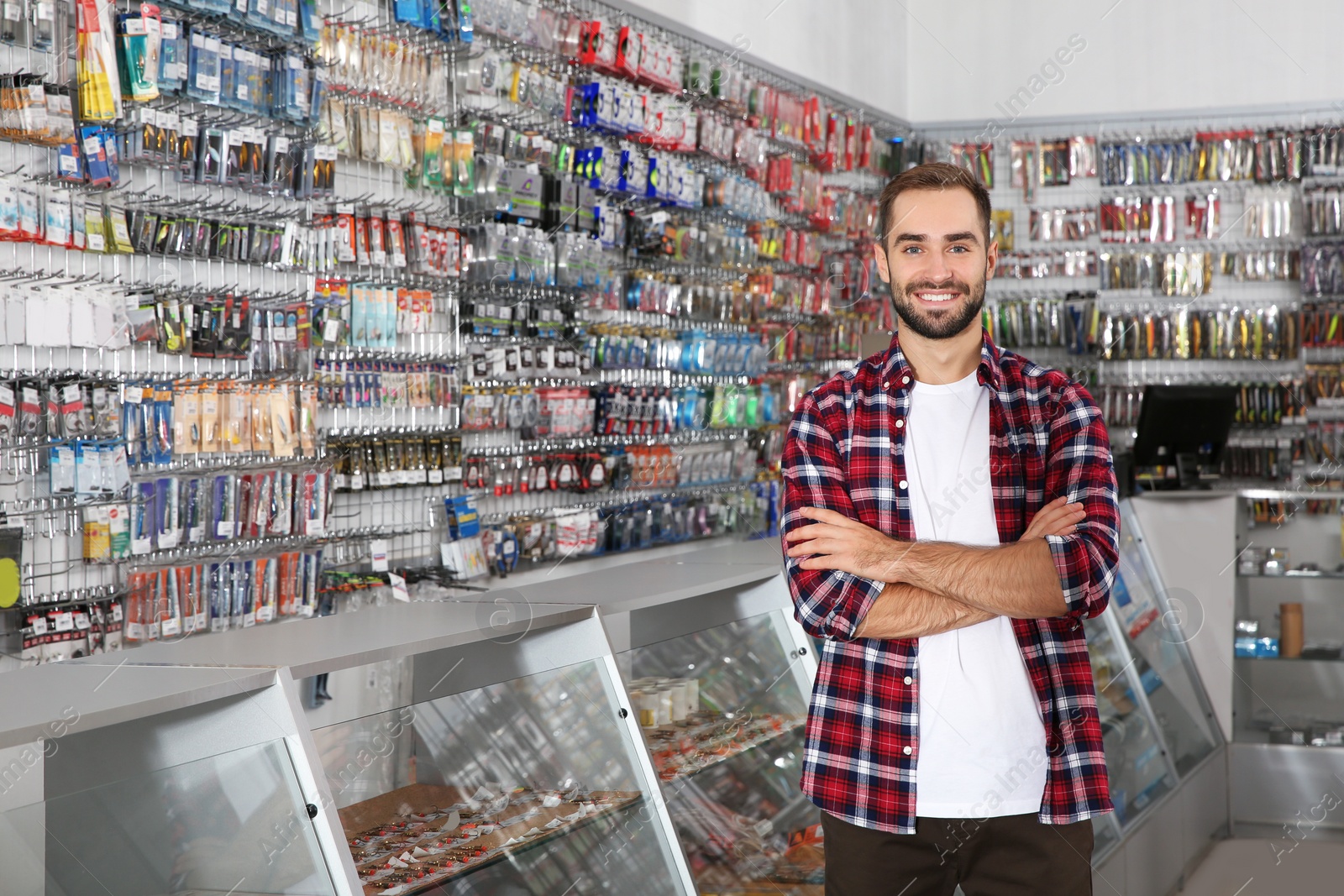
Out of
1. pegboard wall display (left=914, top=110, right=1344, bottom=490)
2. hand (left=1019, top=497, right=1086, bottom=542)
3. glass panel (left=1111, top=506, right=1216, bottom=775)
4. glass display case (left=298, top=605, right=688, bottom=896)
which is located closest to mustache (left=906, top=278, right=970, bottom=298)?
hand (left=1019, top=497, right=1086, bottom=542)

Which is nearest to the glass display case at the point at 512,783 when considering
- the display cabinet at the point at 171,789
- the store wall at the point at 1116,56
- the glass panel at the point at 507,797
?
the glass panel at the point at 507,797

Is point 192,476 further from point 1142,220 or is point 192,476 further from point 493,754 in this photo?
point 1142,220

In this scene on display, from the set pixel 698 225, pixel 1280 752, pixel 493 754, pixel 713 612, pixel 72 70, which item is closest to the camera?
pixel 493 754

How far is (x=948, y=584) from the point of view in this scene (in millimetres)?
1613

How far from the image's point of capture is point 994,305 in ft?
25.8

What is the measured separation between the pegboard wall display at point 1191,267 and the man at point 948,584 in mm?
6029

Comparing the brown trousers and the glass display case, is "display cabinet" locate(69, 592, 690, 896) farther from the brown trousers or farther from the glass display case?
the brown trousers

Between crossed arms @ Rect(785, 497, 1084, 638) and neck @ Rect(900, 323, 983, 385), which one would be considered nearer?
crossed arms @ Rect(785, 497, 1084, 638)

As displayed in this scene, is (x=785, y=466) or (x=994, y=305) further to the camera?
(x=994, y=305)

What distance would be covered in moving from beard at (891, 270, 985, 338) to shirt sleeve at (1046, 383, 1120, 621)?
20 centimetres

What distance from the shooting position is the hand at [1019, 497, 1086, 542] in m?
1.65

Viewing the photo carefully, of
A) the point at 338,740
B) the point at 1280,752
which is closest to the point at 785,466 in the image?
the point at 338,740

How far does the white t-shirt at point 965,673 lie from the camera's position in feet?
5.20

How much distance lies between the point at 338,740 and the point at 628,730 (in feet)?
1.85
